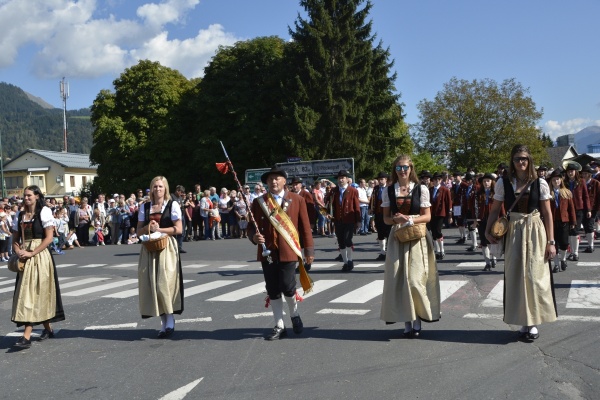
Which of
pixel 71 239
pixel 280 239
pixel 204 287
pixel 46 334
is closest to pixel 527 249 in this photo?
pixel 280 239

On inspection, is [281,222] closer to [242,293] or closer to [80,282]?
[242,293]

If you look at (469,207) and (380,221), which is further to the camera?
(469,207)

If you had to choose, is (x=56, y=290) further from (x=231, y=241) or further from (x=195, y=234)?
(x=195, y=234)

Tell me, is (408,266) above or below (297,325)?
above

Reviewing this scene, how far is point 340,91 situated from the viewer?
1681 inches

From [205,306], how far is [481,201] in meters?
6.37

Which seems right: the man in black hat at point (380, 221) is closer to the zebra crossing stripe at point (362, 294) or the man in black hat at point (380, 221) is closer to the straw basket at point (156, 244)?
the zebra crossing stripe at point (362, 294)

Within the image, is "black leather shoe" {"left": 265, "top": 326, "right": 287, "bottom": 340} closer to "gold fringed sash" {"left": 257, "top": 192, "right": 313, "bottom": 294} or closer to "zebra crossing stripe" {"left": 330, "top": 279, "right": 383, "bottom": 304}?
"gold fringed sash" {"left": 257, "top": 192, "right": 313, "bottom": 294}

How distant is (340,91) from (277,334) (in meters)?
36.5

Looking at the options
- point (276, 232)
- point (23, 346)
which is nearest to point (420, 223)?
point (276, 232)

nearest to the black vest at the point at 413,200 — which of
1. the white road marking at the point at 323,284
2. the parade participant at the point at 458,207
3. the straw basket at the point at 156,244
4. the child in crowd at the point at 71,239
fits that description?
the straw basket at the point at 156,244

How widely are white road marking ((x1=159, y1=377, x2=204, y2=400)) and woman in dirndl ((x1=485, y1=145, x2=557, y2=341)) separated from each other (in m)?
3.26

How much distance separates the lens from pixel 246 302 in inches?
396

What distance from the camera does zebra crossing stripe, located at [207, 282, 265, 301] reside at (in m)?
10.6
